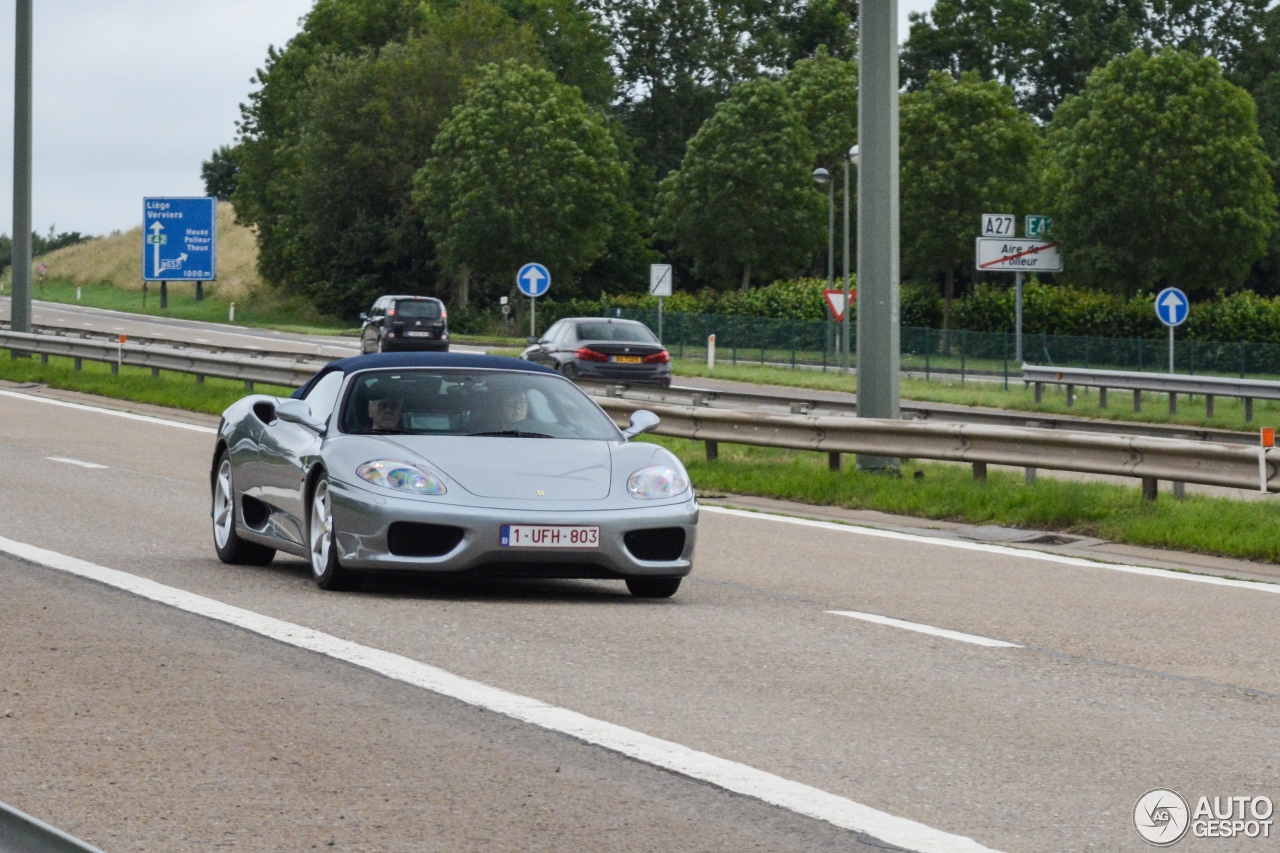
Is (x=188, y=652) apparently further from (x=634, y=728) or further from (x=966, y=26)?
(x=966, y=26)

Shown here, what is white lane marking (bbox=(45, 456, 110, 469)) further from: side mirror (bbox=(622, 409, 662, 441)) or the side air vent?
the side air vent

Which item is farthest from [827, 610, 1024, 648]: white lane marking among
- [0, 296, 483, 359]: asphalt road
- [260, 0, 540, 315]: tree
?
[260, 0, 540, 315]: tree

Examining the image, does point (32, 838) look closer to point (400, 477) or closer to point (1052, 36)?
point (400, 477)

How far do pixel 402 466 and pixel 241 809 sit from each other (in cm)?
441

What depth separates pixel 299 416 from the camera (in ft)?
33.8

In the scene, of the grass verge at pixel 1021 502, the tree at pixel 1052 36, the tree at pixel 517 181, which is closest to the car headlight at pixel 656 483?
the grass verge at pixel 1021 502

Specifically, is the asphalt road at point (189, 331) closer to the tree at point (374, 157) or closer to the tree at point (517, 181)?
the tree at point (374, 157)

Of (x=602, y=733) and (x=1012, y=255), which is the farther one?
(x=1012, y=255)

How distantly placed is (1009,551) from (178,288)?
312 ft

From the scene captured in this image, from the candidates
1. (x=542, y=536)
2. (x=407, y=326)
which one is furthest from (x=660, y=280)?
(x=542, y=536)

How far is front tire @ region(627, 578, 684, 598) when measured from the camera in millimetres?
9977

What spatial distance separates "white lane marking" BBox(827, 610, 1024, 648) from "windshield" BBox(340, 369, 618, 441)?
1.66m

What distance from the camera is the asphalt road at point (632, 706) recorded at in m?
5.18

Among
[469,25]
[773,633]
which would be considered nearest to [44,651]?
[773,633]
